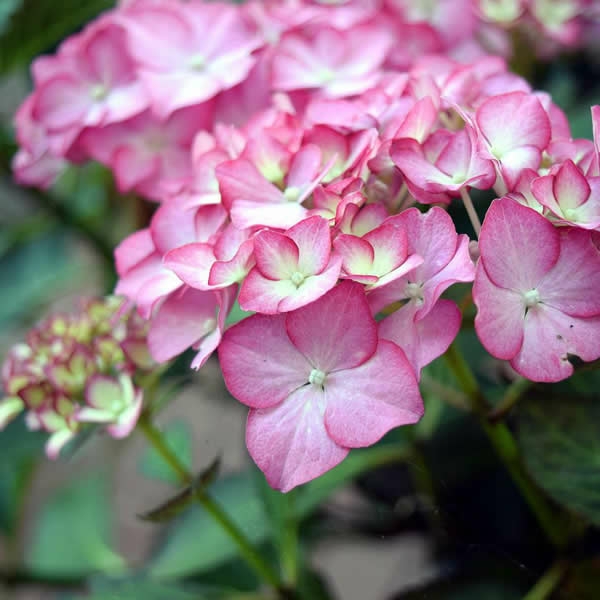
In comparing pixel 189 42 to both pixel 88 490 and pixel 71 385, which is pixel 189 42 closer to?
pixel 71 385

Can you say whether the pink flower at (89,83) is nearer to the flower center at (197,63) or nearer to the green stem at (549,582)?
the flower center at (197,63)

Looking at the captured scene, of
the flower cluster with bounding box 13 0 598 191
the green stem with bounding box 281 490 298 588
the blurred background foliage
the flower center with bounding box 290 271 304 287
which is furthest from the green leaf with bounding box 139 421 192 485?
the flower center with bounding box 290 271 304 287

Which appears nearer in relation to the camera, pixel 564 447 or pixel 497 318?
pixel 497 318

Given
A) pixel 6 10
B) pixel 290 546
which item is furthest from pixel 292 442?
pixel 6 10

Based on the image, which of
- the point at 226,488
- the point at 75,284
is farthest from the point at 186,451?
the point at 75,284

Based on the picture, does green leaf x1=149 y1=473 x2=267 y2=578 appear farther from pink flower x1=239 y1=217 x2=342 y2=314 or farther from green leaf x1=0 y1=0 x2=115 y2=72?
green leaf x1=0 y1=0 x2=115 y2=72

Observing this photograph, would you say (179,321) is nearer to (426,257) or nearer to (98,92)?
(426,257)
